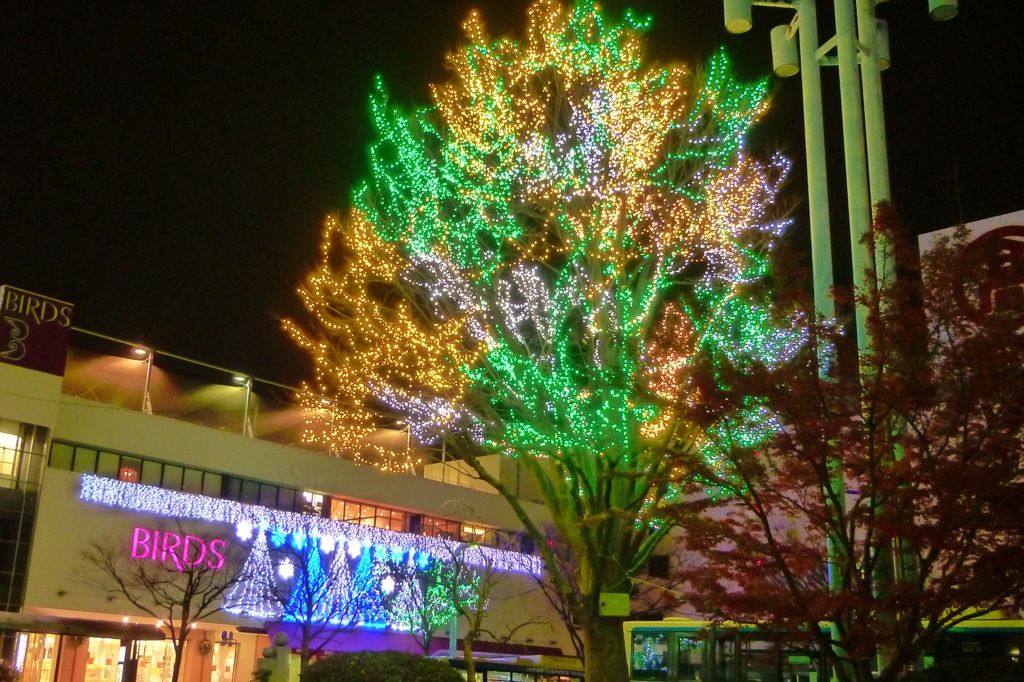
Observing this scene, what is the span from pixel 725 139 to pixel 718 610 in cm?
827

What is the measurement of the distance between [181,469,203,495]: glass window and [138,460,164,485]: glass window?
2.85 feet

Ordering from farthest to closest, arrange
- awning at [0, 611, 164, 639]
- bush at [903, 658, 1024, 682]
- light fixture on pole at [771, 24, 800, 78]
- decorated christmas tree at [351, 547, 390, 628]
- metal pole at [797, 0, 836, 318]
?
1. decorated christmas tree at [351, 547, 390, 628]
2. awning at [0, 611, 164, 639]
3. light fixture on pole at [771, 24, 800, 78]
4. metal pole at [797, 0, 836, 318]
5. bush at [903, 658, 1024, 682]

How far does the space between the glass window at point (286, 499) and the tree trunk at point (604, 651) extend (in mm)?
20739

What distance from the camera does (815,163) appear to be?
42.2ft

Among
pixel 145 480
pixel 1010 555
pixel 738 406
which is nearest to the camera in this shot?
pixel 1010 555

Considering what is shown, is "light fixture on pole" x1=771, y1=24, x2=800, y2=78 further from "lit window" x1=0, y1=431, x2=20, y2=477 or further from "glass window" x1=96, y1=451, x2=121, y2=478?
"glass window" x1=96, y1=451, x2=121, y2=478

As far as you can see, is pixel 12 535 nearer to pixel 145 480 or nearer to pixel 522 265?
pixel 145 480

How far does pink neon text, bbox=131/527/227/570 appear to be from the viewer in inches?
1137

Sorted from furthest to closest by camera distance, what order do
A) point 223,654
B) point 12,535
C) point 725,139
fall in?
point 223,654
point 12,535
point 725,139

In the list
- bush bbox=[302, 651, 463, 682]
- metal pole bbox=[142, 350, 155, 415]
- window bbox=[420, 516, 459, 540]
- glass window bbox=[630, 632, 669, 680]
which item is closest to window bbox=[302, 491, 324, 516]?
window bbox=[420, 516, 459, 540]

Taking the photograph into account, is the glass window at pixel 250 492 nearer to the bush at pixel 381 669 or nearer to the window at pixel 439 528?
the window at pixel 439 528

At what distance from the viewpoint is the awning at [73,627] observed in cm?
2444

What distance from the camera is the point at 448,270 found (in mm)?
16453

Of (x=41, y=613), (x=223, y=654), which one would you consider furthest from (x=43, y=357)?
(x=223, y=654)
